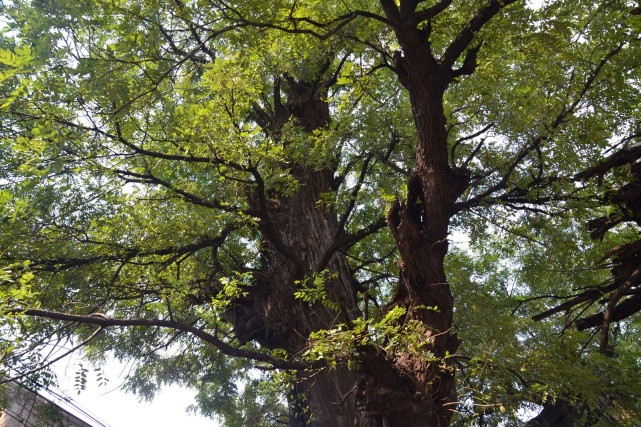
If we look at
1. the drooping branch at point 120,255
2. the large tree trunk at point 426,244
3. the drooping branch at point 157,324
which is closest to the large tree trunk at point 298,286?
the drooping branch at point 120,255

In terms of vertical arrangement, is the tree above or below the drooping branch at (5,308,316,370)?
above

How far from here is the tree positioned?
16.4 ft

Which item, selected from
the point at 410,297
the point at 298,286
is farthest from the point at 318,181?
the point at 410,297

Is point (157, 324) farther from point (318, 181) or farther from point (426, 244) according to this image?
point (318, 181)

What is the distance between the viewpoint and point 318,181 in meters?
8.06

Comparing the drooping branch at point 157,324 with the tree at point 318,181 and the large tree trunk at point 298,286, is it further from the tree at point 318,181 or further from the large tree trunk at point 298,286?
the large tree trunk at point 298,286

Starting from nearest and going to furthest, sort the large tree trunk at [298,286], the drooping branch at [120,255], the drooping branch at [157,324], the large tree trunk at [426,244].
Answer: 1. the drooping branch at [157,324]
2. the large tree trunk at [426,244]
3. the large tree trunk at [298,286]
4. the drooping branch at [120,255]

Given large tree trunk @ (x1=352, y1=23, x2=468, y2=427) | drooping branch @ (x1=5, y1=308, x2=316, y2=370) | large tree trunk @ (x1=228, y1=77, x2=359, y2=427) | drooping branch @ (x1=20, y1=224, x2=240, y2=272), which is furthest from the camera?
drooping branch @ (x1=20, y1=224, x2=240, y2=272)

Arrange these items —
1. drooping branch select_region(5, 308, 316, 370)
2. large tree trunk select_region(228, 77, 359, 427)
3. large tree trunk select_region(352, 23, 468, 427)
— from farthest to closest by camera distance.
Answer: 1. large tree trunk select_region(228, 77, 359, 427)
2. large tree trunk select_region(352, 23, 468, 427)
3. drooping branch select_region(5, 308, 316, 370)

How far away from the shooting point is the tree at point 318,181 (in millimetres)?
4988

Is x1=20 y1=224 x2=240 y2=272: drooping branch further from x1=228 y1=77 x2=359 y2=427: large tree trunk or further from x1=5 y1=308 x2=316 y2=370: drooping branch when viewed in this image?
x1=5 y1=308 x2=316 y2=370: drooping branch

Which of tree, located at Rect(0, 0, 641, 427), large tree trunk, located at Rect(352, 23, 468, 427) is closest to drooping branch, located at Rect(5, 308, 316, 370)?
tree, located at Rect(0, 0, 641, 427)

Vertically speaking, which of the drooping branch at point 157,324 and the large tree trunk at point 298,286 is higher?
the large tree trunk at point 298,286

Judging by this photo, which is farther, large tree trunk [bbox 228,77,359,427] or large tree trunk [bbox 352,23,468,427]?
large tree trunk [bbox 228,77,359,427]
